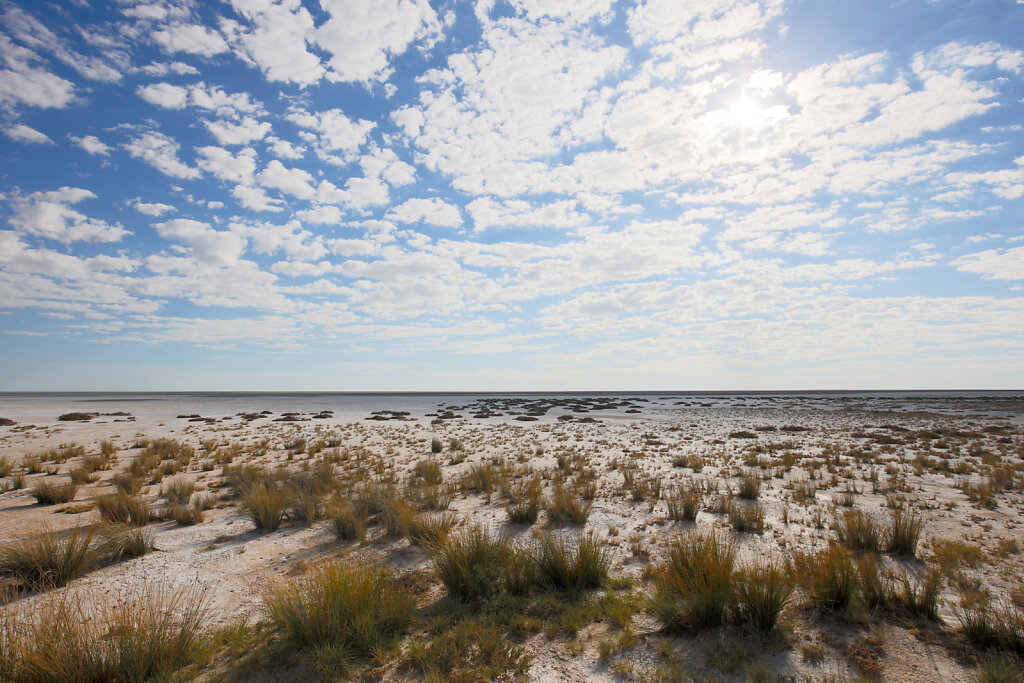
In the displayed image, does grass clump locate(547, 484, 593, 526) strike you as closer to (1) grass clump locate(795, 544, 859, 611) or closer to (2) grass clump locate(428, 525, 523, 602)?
(2) grass clump locate(428, 525, 523, 602)

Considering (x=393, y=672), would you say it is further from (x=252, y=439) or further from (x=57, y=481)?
(x=252, y=439)

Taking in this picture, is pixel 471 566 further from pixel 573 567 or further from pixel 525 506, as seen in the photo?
pixel 525 506

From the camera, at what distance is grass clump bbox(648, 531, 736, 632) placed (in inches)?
188

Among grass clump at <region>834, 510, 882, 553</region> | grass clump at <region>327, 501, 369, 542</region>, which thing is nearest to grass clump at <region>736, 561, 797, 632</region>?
grass clump at <region>834, 510, 882, 553</region>

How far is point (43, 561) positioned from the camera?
5844mm

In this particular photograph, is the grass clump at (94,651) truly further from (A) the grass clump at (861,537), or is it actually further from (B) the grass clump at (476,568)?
(A) the grass clump at (861,537)

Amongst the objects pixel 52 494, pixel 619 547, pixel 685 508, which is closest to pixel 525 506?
pixel 619 547

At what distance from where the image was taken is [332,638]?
443cm

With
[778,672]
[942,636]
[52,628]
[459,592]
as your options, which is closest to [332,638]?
[459,592]

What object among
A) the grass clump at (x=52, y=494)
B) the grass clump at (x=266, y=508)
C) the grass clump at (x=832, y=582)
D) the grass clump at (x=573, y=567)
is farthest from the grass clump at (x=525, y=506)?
the grass clump at (x=52, y=494)

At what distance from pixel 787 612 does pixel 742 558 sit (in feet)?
6.17

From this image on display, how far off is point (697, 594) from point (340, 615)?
3.79 metres

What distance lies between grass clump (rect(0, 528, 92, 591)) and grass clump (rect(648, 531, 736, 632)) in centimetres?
756

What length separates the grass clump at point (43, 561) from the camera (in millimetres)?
5840
